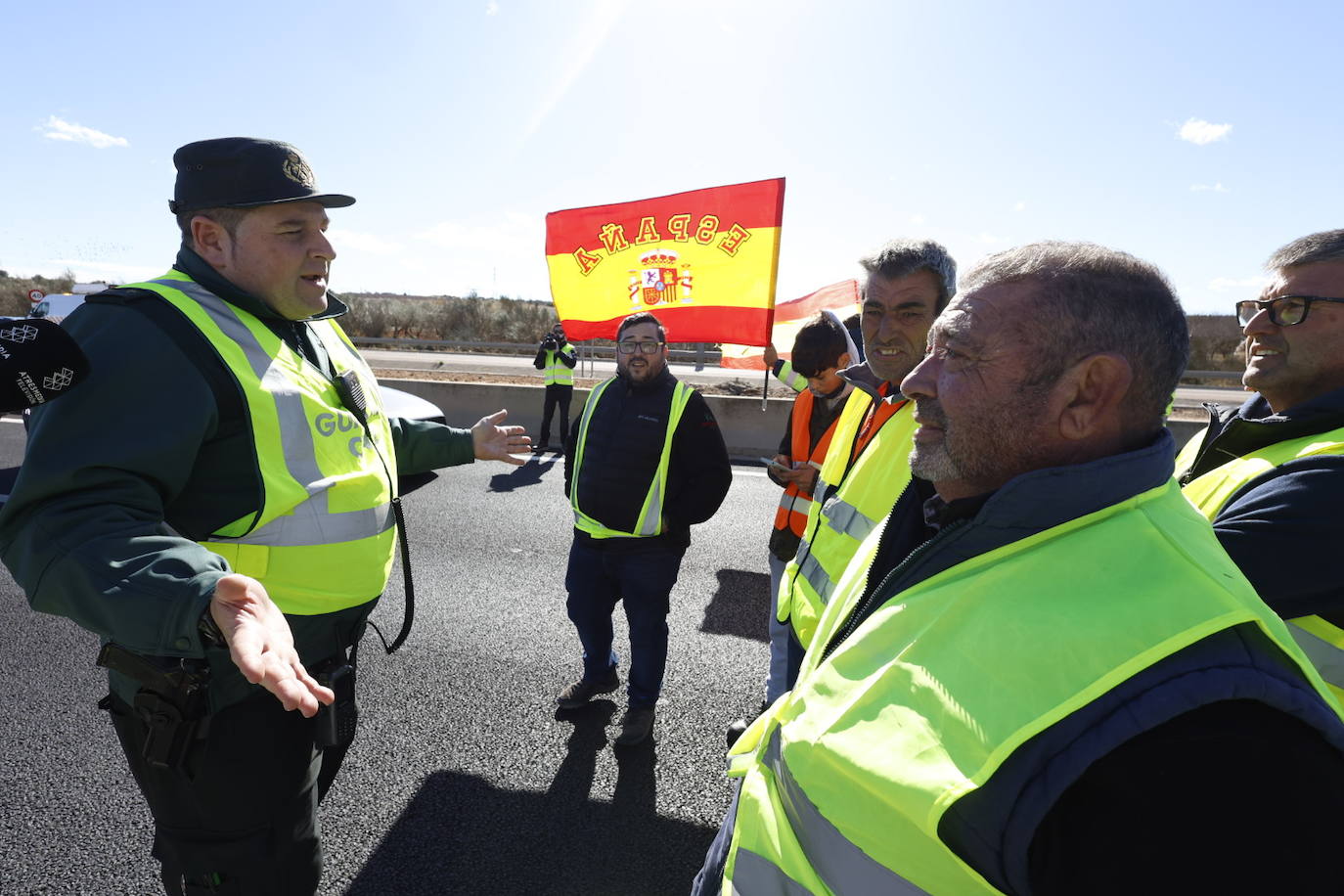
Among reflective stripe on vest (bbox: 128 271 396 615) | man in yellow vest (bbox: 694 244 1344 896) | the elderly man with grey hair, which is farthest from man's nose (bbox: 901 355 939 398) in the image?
reflective stripe on vest (bbox: 128 271 396 615)

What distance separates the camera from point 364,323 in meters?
34.8

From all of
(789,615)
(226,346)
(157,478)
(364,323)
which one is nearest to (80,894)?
(157,478)

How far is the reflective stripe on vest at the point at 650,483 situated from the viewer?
341 centimetres

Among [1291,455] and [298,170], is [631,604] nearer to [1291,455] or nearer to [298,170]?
[298,170]

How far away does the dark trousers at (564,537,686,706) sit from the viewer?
3385 mm

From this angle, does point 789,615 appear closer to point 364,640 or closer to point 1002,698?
point 1002,698

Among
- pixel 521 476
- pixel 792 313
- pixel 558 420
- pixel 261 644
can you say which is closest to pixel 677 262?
pixel 792 313

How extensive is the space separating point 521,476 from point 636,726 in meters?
5.25

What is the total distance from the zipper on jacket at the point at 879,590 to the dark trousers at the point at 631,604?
2216 mm

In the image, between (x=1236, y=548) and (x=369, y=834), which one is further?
(x=369, y=834)

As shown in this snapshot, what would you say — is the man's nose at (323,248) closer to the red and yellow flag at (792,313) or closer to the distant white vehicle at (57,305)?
the red and yellow flag at (792,313)

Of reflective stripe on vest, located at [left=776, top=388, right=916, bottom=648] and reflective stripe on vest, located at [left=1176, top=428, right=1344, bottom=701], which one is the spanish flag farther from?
reflective stripe on vest, located at [left=1176, top=428, right=1344, bottom=701]

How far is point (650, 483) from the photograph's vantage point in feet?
11.3

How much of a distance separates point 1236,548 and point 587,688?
2737 millimetres
